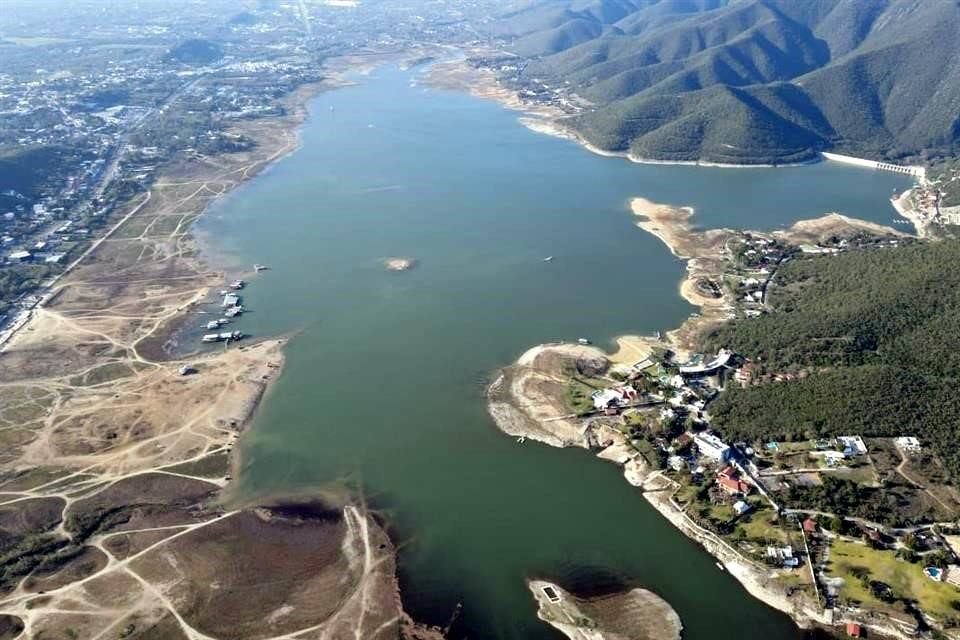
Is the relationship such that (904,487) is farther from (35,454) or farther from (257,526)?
(35,454)

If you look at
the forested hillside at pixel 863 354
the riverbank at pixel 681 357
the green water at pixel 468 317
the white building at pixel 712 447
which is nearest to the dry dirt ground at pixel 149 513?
the green water at pixel 468 317

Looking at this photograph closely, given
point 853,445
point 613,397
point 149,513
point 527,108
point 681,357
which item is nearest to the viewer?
point 149,513

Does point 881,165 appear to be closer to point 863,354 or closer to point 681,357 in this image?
point 863,354

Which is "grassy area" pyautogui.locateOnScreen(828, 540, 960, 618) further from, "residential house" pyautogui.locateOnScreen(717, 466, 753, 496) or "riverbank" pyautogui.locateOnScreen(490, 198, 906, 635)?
"residential house" pyautogui.locateOnScreen(717, 466, 753, 496)

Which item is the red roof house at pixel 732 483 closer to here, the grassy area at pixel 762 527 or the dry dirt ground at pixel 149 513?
the grassy area at pixel 762 527

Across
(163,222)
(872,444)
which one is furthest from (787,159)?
(163,222)

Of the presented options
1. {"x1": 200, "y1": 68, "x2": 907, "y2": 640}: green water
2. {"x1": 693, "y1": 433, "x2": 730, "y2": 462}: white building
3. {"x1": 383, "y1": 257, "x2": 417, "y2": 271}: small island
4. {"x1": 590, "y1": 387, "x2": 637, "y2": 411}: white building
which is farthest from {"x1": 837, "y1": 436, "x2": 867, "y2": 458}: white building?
{"x1": 383, "y1": 257, "x2": 417, "y2": 271}: small island

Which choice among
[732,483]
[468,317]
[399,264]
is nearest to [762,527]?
[732,483]
